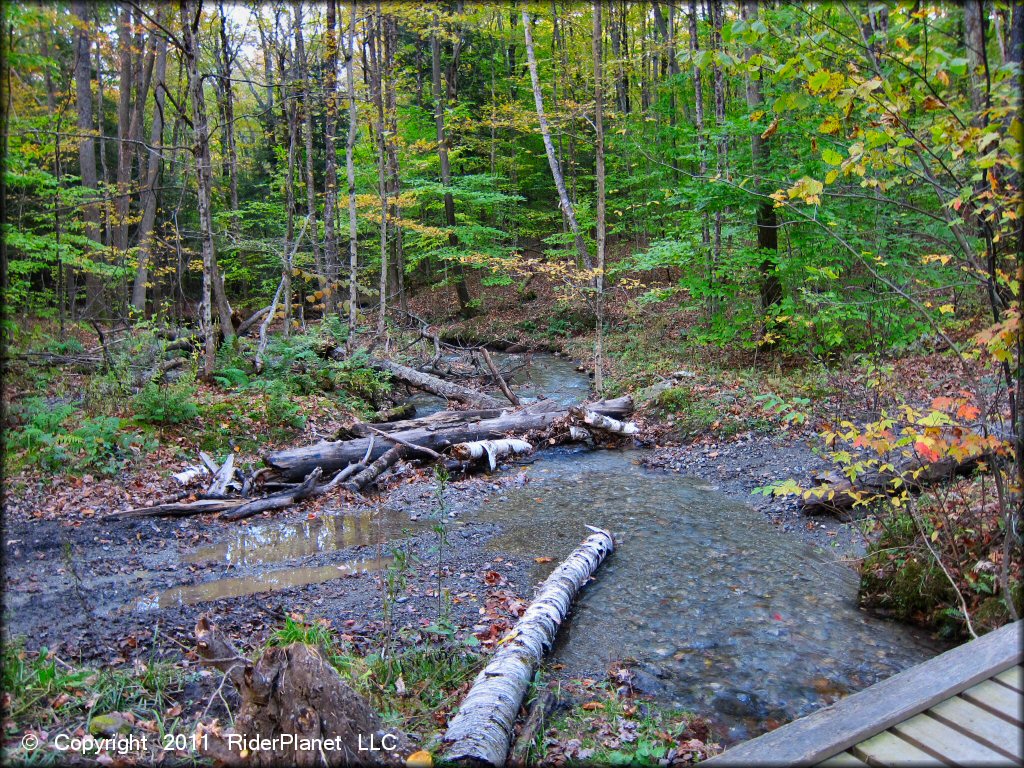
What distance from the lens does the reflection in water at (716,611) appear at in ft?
15.4

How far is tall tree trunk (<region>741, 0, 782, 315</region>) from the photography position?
1184cm

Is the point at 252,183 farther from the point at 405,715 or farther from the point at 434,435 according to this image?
the point at 405,715

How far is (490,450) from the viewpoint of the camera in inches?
422

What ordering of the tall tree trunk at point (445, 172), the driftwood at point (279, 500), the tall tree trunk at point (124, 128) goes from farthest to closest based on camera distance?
the tall tree trunk at point (445, 172), the tall tree trunk at point (124, 128), the driftwood at point (279, 500)

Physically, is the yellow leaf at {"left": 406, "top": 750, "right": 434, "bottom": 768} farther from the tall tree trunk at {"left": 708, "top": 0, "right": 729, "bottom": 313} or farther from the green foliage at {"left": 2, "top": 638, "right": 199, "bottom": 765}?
the tall tree trunk at {"left": 708, "top": 0, "right": 729, "bottom": 313}

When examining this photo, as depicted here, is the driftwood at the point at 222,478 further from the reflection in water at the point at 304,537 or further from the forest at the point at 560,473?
the reflection in water at the point at 304,537

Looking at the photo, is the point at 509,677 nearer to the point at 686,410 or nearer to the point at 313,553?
the point at 313,553

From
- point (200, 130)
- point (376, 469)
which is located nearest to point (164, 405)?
point (376, 469)

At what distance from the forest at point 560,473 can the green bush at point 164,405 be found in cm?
5

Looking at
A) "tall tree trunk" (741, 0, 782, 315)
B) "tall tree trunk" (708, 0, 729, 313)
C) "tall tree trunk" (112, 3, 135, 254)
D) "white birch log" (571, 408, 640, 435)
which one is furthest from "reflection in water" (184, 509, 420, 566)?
"tall tree trunk" (112, 3, 135, 254)

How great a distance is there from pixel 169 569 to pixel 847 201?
12.6 metres

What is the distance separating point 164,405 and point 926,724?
33.2ft

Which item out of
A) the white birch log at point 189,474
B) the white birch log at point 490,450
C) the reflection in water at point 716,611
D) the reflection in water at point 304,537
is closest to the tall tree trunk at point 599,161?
the white birch log at point 490,450

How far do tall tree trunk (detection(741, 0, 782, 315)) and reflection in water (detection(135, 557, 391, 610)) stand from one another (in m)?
9.33
